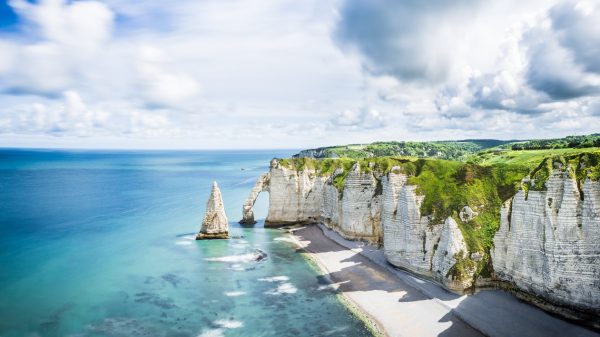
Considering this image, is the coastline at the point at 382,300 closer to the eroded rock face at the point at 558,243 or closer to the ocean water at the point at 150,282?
the ocean water at the point at 150,282

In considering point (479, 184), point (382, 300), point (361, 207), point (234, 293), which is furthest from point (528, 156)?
point (234, 293)

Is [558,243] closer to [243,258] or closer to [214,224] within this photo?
[243,258]

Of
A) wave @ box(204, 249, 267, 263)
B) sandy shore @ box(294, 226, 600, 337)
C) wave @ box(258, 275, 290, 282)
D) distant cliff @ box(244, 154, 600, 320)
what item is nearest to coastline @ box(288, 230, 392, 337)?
sandy shore @ box(294, 226, 600, 337)

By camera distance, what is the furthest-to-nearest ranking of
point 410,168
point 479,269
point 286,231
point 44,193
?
point 44,193 < point 286,231 < point 410,168 < point 479,269

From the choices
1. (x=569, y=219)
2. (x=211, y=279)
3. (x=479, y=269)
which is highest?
(x=569, y=219)

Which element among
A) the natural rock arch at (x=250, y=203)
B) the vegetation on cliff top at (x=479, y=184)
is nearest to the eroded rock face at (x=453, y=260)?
the vegetation on cliff top at (x=479, y=184)

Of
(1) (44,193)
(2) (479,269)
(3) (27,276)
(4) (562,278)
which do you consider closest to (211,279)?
(3) (27,276)

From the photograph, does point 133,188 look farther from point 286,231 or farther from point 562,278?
point 562,278

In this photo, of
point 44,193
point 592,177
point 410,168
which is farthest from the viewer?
point 44,193
